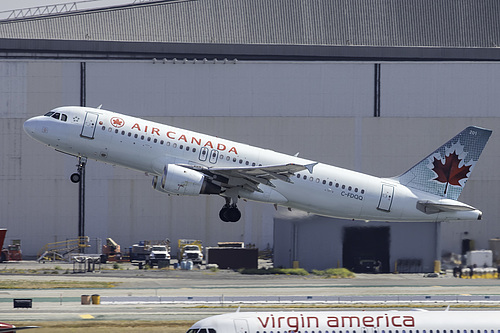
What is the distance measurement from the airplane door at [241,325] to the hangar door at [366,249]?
35.4 meters

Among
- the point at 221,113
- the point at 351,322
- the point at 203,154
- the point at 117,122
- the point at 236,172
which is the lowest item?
the point at 351,322

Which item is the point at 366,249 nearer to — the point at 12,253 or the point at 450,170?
the point at 450,170

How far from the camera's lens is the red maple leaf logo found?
68.0 meters

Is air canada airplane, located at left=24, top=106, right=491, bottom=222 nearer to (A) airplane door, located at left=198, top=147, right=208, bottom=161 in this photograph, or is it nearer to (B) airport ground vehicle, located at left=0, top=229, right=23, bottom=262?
(A) airplane door, located at left=198, top=147, right=208, bottom=161

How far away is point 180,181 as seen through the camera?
57.7m

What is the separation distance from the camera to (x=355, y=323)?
4031 centimetres

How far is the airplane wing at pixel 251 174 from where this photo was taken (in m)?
58.4

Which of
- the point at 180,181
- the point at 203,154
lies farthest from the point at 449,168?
the point at 180,181

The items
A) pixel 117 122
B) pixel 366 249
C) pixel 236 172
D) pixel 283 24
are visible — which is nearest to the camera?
pixel 117 122

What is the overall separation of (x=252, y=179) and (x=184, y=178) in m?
5.09

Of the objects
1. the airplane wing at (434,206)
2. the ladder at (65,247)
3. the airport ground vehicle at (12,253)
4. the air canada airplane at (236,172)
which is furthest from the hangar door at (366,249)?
the airport ground vehicle at (12,253)

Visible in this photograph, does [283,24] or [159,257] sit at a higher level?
[283,24]

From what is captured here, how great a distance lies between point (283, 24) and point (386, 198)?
2239 inches

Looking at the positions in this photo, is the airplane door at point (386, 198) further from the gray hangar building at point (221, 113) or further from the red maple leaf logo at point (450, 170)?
the gray hangar building at point (221, 113)
